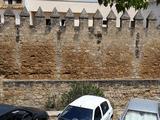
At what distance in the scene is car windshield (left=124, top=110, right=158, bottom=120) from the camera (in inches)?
566

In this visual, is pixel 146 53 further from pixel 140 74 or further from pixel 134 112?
pixel 134 112

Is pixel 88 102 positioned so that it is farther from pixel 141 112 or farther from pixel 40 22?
pixel 40 22

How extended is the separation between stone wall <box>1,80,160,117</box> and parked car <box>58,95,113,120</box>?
4.71m

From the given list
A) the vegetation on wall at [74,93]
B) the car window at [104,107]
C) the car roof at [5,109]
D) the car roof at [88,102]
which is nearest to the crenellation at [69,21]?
the vegetation on wall at [74,93]

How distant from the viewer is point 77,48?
74.7 feet

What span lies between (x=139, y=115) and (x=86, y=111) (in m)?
1.78

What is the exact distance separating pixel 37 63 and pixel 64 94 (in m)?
2.41

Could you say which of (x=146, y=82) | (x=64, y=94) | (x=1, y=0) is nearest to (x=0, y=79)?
(x=64, y=94)

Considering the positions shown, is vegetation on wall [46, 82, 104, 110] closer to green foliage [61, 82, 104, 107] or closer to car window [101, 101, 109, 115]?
green foliage [61, 82, 104, 107]

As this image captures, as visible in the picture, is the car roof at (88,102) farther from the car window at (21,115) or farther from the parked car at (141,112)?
the car window at (21,115)

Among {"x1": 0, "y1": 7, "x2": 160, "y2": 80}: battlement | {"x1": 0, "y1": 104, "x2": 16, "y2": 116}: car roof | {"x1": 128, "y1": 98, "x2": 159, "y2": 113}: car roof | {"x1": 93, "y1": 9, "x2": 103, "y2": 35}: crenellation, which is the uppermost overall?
{"x1": 93, "y1": 9, "x2": 103, "y2": 35}: crenellation

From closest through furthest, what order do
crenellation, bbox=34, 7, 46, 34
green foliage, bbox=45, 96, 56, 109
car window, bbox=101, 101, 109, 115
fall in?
car window, bbox=101, 101, 109, 115, green foliage, bbox=45, 96, 56, 109, crenellation, bbox=34, 7, 46, 34

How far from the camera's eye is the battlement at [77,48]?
71.9 ft

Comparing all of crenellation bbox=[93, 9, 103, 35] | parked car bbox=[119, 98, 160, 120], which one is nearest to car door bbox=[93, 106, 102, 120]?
parked car bbox=[119, 98, 160, 120]
